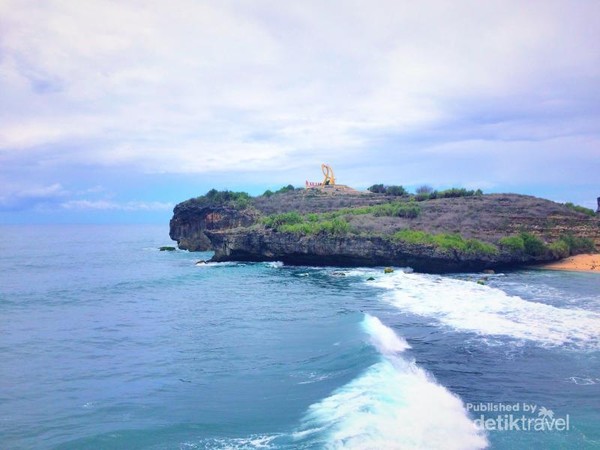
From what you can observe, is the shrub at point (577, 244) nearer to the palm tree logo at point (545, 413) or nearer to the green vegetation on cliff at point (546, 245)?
the green vegetation on cliff at point (546, 245)

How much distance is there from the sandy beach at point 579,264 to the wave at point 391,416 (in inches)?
1350

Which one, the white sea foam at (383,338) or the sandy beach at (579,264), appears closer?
the white sea foam at (383,338)

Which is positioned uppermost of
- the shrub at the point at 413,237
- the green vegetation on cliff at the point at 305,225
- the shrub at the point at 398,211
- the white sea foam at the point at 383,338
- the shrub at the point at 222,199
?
the shrub at the point at 222,199

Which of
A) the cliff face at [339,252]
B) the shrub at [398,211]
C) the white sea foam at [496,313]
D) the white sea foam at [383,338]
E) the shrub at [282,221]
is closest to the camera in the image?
the white sea foam at [383,338]

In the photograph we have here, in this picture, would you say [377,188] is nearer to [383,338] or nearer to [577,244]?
[577,244]

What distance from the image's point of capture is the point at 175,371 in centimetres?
1748

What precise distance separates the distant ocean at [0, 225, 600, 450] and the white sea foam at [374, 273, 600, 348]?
0.11 metres

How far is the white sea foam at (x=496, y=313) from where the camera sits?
67.6ft

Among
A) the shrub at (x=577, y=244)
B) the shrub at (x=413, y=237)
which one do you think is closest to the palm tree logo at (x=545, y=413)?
the shrub at (x=413, y=237)

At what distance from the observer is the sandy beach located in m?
43.5

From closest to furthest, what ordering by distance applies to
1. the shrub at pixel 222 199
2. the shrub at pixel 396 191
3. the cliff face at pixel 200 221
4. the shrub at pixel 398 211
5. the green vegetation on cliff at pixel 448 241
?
1. the green vegetation on cliff at pixel 448 241
2. the shrub at pixel 398 211
3. the cliff face at pixel 200 221
4. the shrub at pixel 222 199
5. the shrub at pixel 396 191

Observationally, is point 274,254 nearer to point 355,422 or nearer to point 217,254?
point 217,254

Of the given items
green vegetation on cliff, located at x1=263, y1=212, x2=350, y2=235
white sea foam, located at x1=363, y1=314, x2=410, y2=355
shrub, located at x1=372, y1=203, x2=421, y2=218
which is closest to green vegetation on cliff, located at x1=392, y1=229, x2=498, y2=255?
green vegetation on cliff, located at x1=263, y1=212, x2=350, y2=235

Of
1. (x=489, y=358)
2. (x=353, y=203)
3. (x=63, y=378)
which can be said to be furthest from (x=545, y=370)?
(x=353, y=203)
